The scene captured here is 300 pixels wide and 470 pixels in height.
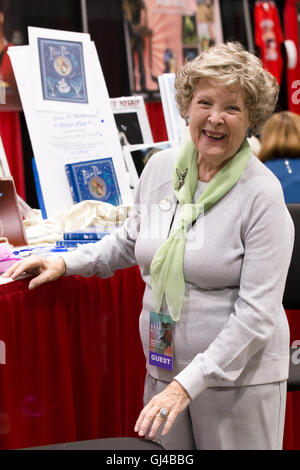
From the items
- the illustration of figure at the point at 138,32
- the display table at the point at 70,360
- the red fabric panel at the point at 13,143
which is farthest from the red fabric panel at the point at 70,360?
the illustration of figure at the point at 138,32

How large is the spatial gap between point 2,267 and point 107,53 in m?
4.47

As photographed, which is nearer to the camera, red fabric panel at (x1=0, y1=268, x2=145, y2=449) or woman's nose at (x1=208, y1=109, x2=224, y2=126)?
woman's nose at (x1=208, y1=109, x2=224, y2=126)

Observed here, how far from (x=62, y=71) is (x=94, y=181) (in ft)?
1.73

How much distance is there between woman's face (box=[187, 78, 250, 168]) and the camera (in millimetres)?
1529

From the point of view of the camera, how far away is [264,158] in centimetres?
357

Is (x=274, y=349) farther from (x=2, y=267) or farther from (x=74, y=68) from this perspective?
(x=74, y=68)

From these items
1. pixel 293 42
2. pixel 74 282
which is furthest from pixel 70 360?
pixel 293 42

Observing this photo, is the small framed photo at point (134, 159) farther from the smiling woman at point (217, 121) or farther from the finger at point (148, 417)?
the finger at point (148, 417)

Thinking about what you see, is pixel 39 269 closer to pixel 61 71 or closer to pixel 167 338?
pixel 167 338

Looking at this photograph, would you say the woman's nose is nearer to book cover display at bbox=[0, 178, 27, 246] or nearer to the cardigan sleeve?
the cardigan sleeve

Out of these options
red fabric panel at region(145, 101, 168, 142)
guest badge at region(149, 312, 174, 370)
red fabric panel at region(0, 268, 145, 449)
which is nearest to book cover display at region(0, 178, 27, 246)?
red fabric panel at region(0, 268, 145, 449)

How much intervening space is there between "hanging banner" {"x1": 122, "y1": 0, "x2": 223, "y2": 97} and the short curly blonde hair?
15.1ft

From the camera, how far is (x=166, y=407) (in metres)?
1.38
